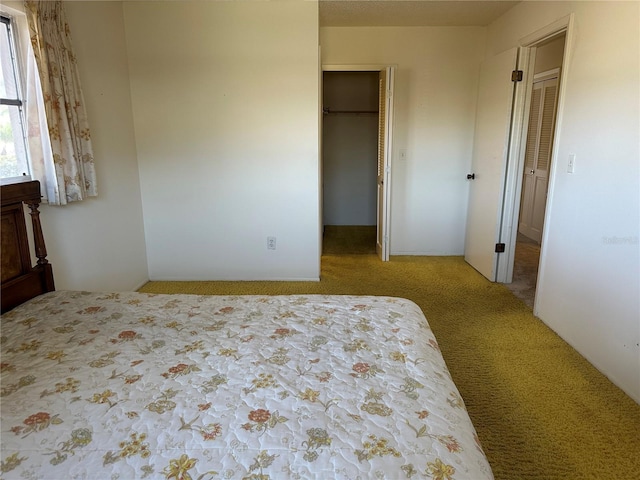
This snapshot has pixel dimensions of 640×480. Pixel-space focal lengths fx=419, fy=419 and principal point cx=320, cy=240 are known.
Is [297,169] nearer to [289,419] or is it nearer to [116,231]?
[116,231]

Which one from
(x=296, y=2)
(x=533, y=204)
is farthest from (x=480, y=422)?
(x=533, y=204)

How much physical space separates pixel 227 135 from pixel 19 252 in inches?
80.6

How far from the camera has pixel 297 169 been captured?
380cm

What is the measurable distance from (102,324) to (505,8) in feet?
13.4

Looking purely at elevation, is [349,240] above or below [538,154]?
below

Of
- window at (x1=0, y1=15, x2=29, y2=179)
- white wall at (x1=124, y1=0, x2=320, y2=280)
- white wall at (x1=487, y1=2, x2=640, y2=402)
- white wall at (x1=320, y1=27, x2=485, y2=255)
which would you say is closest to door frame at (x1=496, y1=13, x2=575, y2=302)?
Answer: white wall at (x1=487, y1=2, x2=640, y2=402)

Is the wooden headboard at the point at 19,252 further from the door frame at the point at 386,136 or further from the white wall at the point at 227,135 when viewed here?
the door frame at the point at 386,136

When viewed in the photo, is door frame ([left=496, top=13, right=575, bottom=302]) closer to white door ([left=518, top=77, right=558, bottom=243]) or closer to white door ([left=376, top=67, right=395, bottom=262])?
white door ([left=376, top=67, right=395, bottom=262])

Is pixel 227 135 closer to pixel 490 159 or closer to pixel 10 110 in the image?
pixel 10 110

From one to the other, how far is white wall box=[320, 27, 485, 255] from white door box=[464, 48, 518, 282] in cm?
21

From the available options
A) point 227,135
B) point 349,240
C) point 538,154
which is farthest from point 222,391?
point 538,154

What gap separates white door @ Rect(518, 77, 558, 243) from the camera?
16.3 feet

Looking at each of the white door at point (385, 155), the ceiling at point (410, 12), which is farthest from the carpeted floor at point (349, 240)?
the ceiling at point (410, 12)

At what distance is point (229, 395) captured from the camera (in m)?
1.33
